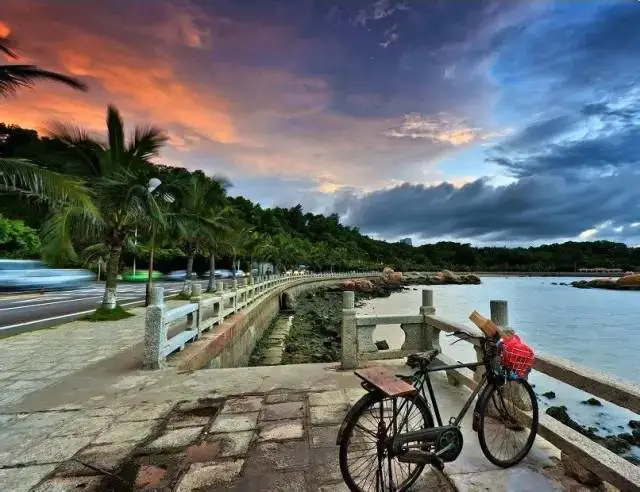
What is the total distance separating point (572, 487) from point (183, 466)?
10.3 feet

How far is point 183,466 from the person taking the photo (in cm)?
314

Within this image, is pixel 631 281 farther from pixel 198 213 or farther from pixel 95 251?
pixel 95 251

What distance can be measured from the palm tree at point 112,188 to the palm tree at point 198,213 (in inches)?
103

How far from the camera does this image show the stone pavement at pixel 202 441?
2949mm

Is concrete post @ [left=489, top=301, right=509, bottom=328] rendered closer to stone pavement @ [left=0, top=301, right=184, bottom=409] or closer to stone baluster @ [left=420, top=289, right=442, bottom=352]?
stone baluster @ [left=420, top=289, right=442, bottom=352]

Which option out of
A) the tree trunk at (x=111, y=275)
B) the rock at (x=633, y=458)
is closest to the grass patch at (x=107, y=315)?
the tree trunk at (x=111, y=275)

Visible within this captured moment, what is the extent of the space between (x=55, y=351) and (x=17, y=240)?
21864 mm

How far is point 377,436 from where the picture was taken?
105 inches

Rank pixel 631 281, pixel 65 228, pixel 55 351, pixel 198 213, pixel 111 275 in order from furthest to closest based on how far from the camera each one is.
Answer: pixel 631 281, pixel 198 213, pixel 111 275, pixel 65 228, pixel 55 351

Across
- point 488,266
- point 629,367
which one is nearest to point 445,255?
point 488,266

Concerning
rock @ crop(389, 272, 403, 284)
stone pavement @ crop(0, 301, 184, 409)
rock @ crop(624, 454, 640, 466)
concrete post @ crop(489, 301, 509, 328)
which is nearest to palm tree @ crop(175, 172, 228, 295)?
stone pavement @ crop(0, 301, 184, 409)

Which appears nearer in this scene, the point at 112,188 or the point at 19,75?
the point at 19,75

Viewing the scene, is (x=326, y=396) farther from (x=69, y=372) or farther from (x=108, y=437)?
(x=69, y=372)

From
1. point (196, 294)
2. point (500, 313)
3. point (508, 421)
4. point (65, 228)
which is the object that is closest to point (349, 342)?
point (500, 313)
